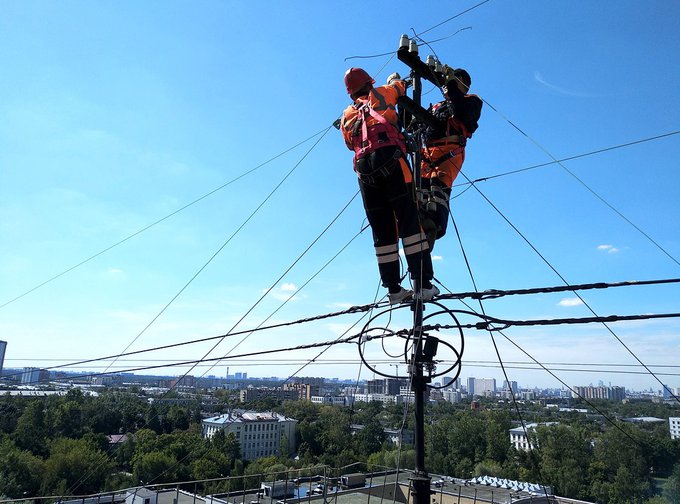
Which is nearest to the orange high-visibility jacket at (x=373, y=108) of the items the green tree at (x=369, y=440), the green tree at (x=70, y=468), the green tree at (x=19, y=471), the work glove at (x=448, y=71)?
the work glove at (x=448, y=71)

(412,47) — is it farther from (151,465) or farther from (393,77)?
(151,465)

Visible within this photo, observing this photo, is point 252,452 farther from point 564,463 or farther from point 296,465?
point 564,463

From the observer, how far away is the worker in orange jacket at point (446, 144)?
3.97m

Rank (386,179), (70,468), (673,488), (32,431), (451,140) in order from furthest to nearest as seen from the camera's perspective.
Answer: (32,431) < (673,488) < (70,468) < (451,140) < (386,179)

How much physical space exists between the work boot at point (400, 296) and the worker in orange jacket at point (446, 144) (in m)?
0.46

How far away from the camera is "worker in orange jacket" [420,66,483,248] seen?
3969mm

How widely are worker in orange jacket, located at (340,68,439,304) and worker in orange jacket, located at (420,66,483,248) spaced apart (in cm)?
21

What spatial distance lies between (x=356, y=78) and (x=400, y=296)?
189 cm

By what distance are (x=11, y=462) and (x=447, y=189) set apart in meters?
42.7

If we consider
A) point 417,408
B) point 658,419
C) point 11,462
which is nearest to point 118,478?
point 11,462

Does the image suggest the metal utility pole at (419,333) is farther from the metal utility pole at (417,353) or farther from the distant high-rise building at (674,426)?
the distant high-rise building at (674,426)

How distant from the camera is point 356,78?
400cm

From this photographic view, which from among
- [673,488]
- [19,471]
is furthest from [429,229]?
[673,488]

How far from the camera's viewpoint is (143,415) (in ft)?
199
